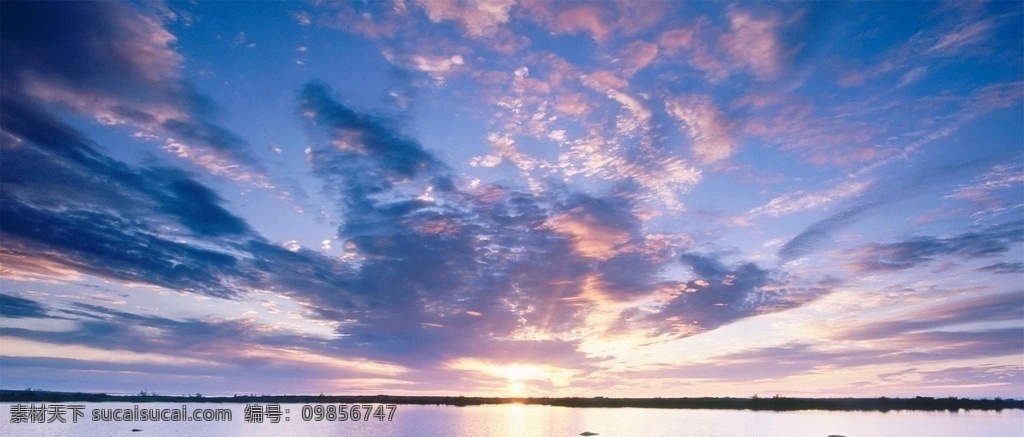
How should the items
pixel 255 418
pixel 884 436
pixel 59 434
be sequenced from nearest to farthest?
pixel 59 434, pixel 884 436, pixel 255 418

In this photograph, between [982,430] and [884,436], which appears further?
[982,430]

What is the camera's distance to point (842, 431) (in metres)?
101

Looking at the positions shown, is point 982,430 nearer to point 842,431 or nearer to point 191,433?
point 842,431

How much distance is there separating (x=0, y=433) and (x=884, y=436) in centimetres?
14047

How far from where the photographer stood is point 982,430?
333 feet

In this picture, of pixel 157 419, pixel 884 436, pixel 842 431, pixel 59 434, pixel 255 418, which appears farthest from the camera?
pixel 255 418

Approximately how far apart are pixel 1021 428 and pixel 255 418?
542 feet

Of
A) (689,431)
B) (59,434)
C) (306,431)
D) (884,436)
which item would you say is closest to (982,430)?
(884,436)

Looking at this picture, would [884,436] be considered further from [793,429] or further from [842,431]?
[793,429]

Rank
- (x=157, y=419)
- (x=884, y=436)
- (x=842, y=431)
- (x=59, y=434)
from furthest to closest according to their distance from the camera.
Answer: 1. (x=157, y=419)
2. (x=842, y=431)
3. (x=884, y=436)
4. (x=59, y=434)

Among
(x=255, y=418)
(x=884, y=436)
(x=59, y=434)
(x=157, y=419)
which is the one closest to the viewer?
(x=59, y=434)

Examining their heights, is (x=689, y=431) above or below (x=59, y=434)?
below

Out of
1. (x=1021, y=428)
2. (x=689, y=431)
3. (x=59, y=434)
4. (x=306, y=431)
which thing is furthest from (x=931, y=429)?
(x=59, y=434)

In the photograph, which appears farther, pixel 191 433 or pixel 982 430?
pixel 982 430
